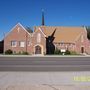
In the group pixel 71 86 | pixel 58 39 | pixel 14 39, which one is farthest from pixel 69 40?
pixel 71 86

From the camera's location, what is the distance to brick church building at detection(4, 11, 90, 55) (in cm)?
6381

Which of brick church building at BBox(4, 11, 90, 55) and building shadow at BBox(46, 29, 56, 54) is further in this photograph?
building shadow at BBox(46, 29, 56, 54)

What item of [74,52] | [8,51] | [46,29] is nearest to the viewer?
[8,51]

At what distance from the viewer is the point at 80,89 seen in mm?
10531

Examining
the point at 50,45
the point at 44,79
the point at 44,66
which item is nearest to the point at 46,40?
the point at 50,45

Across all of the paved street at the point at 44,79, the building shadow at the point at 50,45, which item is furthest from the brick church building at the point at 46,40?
the paved street at the point at 44,79

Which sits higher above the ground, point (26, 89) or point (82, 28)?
point (82, 28)

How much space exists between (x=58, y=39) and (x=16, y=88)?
194ft

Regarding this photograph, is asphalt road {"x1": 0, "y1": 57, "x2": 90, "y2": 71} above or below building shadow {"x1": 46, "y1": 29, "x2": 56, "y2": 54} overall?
below

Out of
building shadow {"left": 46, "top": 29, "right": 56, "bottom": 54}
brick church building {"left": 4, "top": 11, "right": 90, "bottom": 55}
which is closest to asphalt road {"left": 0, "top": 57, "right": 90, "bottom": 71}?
brick church building {"left": 4, "top": 11, "right": 90, "bottom": 55}

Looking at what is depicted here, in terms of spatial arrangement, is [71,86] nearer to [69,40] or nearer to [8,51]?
[8,51]

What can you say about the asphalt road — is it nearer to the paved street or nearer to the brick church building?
the paved street

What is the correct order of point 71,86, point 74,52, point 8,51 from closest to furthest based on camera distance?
point 71,86
point 8,51
point 74,52

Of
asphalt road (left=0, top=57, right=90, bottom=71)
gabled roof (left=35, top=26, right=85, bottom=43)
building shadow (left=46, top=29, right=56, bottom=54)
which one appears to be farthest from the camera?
gabled roof (left=35, top=26, right=85, bottom=43)
